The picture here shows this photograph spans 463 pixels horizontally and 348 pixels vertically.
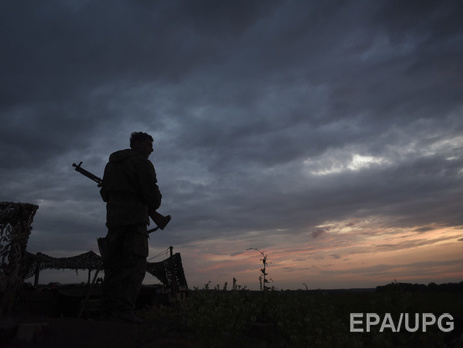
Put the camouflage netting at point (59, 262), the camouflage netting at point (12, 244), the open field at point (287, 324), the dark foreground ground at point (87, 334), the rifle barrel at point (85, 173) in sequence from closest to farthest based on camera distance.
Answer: the dark foreground ground at point (87, 334) < the open field at point (287, 324) < the camouflage netting at point (12, 244) < the rifle barrel at point (85, 173) < the camouflage netting at point (59, 262)

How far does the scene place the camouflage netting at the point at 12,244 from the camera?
231 inches

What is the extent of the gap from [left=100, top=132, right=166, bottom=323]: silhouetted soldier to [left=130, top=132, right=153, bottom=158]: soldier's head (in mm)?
185

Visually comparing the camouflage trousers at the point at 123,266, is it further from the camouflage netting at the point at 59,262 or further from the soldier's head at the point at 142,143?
the camouflage netting at the point at 59,262

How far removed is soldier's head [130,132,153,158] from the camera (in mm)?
6730

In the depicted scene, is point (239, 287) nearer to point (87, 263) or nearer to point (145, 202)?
point (145, 202)

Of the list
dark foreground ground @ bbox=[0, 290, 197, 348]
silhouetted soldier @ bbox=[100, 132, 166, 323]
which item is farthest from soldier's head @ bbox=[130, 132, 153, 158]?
dark foreground ground @ bbox=[0, 290, 197, 348]

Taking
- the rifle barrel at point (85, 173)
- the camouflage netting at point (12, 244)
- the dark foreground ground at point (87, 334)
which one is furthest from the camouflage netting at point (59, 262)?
the dark foreground ground at point (87, 334)

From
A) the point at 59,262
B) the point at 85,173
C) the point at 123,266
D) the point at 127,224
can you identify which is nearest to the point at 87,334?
the point at 123,266

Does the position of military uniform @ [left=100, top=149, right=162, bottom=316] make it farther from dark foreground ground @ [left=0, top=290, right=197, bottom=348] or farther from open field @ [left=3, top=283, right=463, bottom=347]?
dark foreground ground @ [left=0, top=290, right=197, bottom=348]

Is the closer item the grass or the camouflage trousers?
the grass

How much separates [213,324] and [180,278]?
981 centimetres

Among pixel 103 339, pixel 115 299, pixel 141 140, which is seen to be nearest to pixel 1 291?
pixel 115 299

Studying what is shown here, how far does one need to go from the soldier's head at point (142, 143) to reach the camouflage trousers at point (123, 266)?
53.2 inches

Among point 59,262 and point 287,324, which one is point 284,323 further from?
point 59,262
